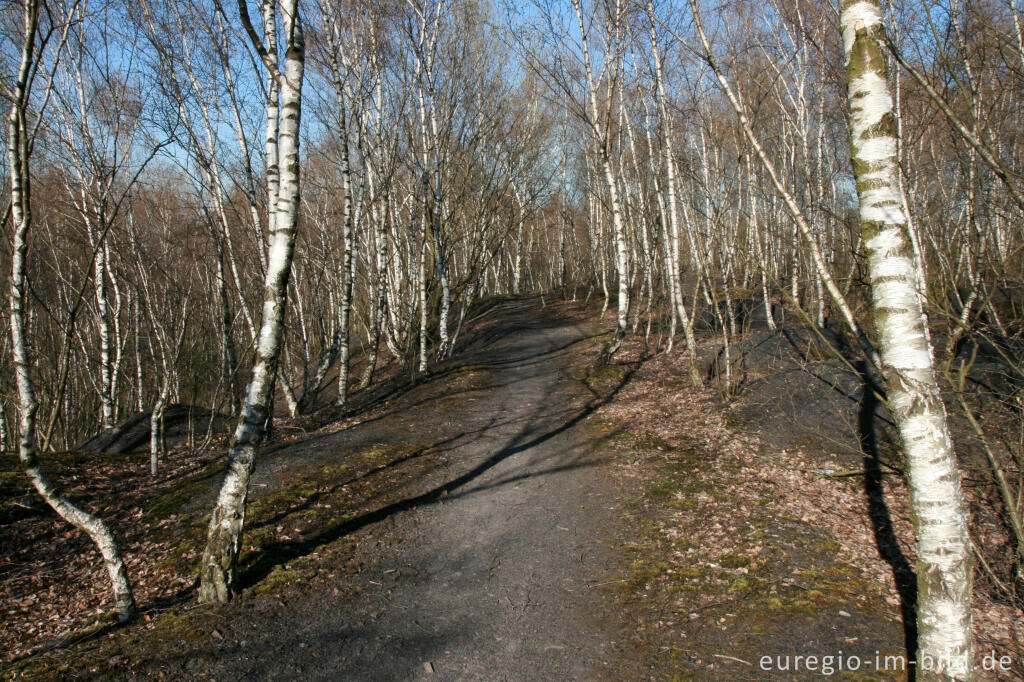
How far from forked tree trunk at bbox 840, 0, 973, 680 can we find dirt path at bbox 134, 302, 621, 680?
188 centimetres

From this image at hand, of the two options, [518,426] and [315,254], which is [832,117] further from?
[315,254]

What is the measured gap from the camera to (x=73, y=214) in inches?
590

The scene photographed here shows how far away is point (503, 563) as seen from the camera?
522 cm

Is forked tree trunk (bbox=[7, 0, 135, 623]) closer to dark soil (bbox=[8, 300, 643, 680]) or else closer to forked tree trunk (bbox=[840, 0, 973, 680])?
dark soil (bbox=[8, 300, 643, 680])

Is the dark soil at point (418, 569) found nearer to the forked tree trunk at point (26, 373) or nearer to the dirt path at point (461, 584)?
the dirt path at point (461, 584)

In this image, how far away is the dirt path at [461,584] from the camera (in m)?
3.87

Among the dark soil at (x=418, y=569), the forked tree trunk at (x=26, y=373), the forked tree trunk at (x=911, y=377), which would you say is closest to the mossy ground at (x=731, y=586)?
the dark soil at (x=418, y=569)

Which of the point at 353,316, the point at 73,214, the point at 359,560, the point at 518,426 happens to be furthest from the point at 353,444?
the point at 353,316

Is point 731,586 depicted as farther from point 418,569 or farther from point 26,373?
point 26,373

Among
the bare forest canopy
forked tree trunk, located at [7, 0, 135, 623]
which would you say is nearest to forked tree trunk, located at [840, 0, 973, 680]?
the bare forest canopy

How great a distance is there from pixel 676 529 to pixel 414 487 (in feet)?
10.3

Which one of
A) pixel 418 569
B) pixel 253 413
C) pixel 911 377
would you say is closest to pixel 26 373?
pixel 253 413

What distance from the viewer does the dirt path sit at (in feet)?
12.7

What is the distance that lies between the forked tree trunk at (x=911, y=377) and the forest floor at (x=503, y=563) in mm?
714
